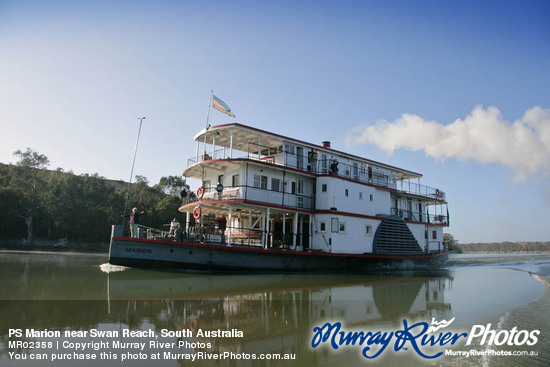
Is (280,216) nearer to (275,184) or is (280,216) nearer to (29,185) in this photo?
(275,184)

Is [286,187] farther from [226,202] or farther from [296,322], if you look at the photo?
[296,322]

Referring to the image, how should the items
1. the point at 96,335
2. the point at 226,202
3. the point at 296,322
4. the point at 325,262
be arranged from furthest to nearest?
1. the point at 325,262
2. the point at 226,202
3. the point at 296,322
4. the point at 96,335

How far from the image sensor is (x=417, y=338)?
6.27 meters

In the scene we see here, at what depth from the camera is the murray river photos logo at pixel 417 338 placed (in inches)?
226

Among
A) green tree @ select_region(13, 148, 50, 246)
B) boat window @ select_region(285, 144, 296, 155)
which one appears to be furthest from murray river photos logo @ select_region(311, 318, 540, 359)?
green tree @ select_region(13, 148, 50, 246)

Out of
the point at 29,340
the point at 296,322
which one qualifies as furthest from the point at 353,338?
the point at 29,340

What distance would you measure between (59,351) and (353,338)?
185 inches

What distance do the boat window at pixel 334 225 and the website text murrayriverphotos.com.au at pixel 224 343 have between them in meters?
11.9

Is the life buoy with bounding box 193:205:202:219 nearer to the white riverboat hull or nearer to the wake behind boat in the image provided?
the wake behind boat

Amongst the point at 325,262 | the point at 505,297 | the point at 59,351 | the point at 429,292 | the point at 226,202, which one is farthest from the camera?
the point at 325,262

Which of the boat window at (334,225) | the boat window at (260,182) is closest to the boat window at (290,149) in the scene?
the boat window at (260,182)

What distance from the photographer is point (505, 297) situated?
1059cm

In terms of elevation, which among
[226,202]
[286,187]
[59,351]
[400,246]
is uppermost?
[286,187]

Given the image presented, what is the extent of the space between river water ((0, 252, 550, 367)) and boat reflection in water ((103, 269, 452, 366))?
0.09ft
